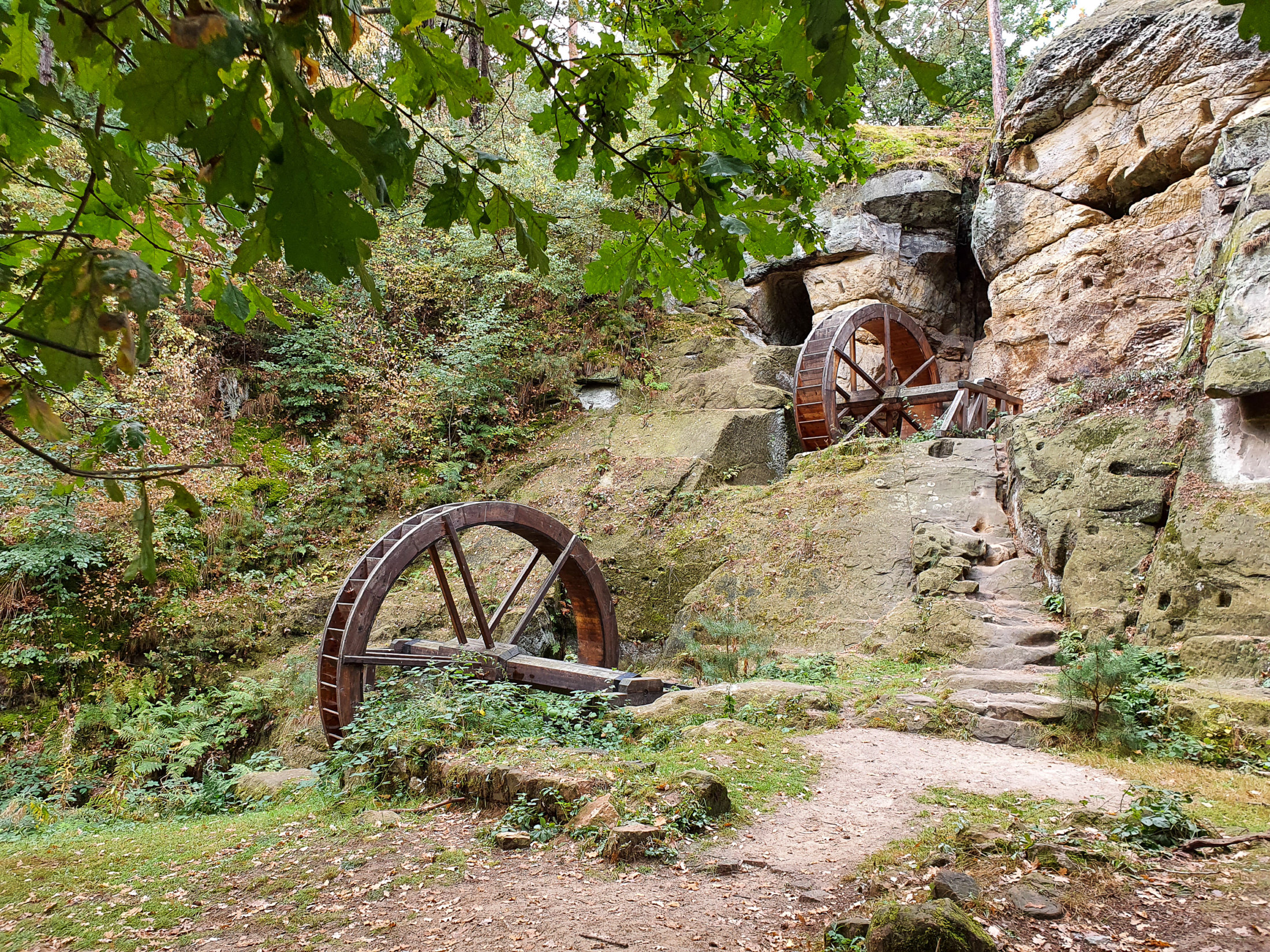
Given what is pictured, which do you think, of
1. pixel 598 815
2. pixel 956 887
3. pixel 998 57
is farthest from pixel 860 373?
pixel 956 887

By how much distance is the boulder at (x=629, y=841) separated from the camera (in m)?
3.31

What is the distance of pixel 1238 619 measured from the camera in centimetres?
559

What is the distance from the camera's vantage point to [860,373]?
43.8 ft

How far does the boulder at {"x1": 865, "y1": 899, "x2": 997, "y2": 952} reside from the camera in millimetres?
2100

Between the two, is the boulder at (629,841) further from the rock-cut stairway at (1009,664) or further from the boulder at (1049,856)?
the rock-cut stairway at (1009,664)

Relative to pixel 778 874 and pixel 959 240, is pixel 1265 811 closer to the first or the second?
pixel 778 874

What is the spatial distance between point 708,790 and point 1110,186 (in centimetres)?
1298

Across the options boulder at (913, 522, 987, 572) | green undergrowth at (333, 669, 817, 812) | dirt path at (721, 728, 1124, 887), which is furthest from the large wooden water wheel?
boulder at (913, 522, 987, 572)

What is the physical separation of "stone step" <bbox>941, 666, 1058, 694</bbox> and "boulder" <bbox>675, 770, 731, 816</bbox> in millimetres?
3152

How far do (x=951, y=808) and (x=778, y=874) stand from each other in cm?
125

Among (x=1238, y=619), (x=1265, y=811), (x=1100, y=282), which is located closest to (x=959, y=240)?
(x=1100, y=282)

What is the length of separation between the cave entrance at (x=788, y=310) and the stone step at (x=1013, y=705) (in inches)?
471

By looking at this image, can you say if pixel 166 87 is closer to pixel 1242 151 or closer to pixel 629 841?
pixel 629 841

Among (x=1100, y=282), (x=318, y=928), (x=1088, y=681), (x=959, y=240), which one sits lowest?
(x=318, y=928)
